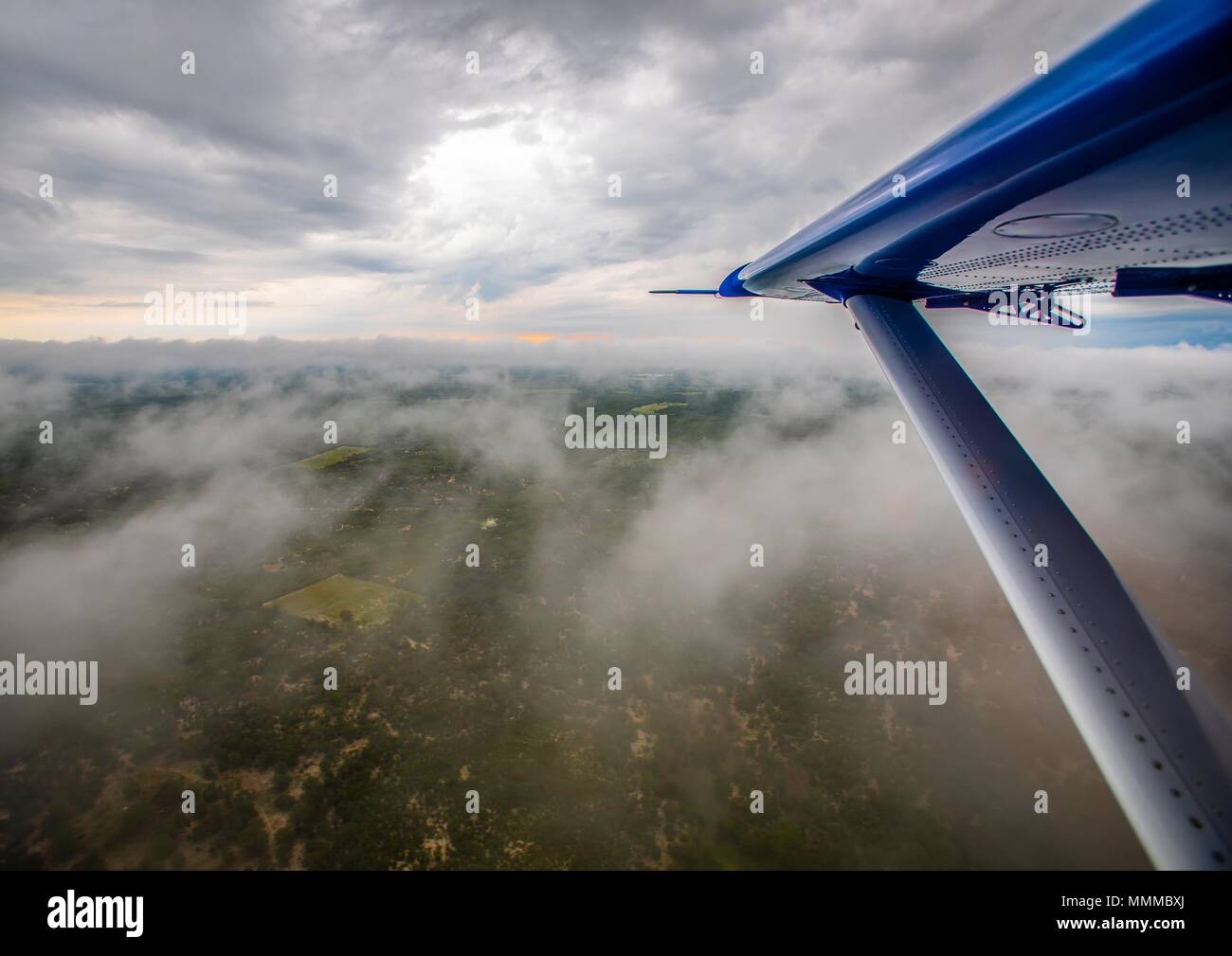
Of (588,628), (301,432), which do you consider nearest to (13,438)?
(301,432)

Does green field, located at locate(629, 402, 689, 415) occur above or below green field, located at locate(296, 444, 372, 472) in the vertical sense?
above

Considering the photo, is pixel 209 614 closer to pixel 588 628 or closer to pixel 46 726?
pixel 46 726

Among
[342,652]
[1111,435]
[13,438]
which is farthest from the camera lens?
[1111,435]

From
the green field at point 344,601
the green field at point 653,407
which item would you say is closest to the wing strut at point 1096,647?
the green field at point 344,601

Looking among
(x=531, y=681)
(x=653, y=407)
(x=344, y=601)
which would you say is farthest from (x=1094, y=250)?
(x=653, y=407)

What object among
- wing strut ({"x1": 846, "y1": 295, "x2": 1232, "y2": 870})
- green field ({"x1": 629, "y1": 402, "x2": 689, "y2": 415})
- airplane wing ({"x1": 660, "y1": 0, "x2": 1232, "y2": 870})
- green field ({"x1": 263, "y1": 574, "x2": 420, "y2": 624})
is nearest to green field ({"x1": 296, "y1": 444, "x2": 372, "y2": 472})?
green field ({"x1": 263, "y1": 574, "x2": 420, "y2": 624})

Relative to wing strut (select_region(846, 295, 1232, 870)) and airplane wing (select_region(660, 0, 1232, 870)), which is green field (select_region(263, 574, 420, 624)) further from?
airplane wing (select_region(660, 0, 1232, 870))

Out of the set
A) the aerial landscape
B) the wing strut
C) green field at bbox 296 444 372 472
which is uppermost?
green field at bbox 296 444 372 472

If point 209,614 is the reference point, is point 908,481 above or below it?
above
